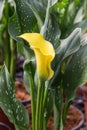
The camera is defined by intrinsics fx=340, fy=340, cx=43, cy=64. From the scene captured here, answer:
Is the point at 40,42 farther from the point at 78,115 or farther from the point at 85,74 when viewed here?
the point at 78,115

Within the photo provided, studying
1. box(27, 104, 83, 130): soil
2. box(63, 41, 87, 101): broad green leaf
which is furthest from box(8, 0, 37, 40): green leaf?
box(27, 104, 83, 130): soil

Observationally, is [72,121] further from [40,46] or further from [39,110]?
[40,46]

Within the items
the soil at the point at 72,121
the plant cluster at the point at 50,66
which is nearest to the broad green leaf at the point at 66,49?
the plant cluster at the point at 50,66

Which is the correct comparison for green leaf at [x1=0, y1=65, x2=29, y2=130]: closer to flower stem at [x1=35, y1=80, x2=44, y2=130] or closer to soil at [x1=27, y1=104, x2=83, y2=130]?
flower stem at [x1=35, y1=80, x2=44, y2=130]

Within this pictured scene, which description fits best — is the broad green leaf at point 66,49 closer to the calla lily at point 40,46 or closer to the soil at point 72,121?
the calla lily at point 40,46

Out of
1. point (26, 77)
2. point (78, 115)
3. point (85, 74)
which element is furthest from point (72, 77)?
point (78, 115)

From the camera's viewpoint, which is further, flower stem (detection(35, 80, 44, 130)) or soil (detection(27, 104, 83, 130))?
soil (detection(27, 104, 83, 130))

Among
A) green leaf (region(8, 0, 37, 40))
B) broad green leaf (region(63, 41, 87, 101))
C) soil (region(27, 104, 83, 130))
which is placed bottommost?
soil (region(27, 104, 83, 130))
